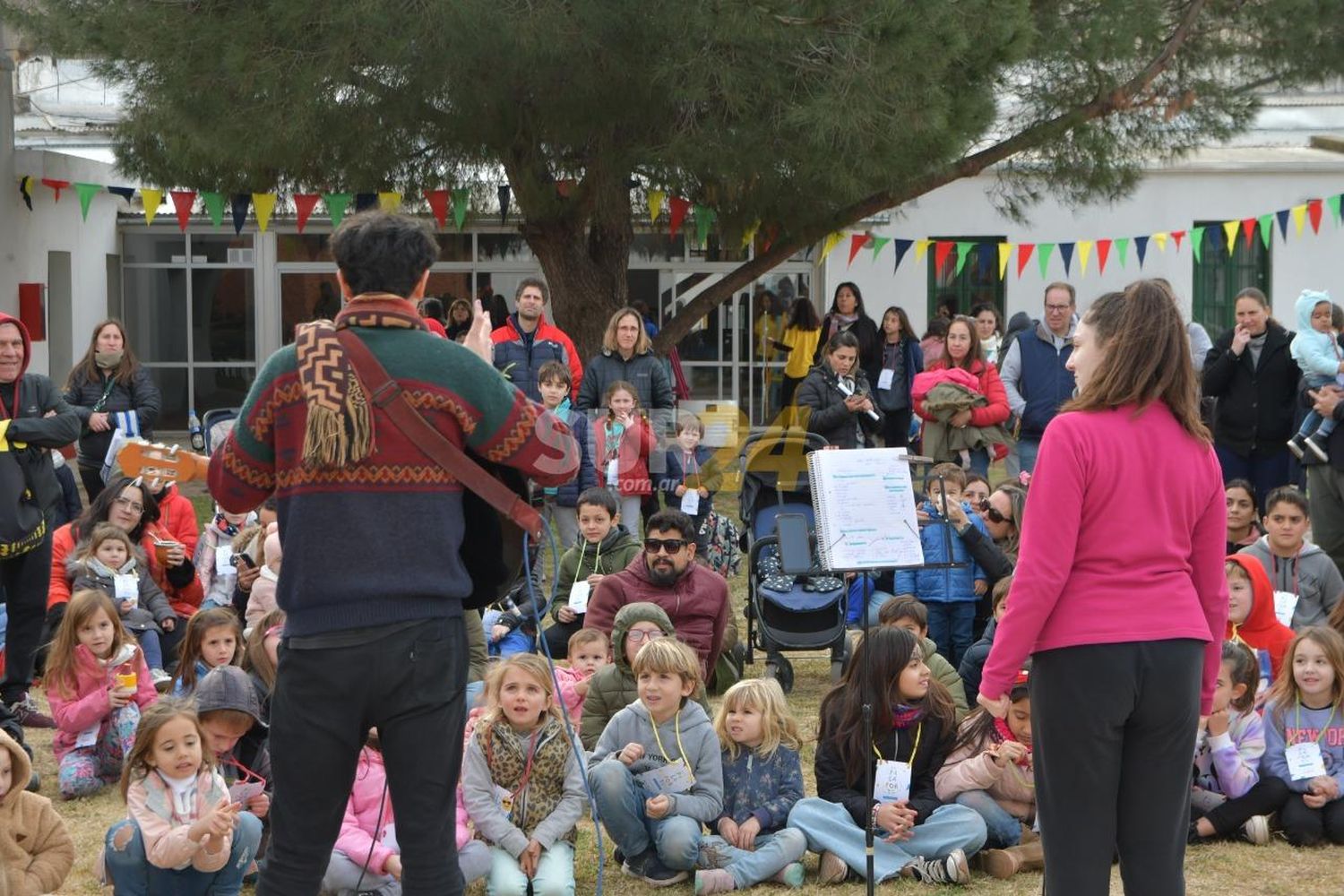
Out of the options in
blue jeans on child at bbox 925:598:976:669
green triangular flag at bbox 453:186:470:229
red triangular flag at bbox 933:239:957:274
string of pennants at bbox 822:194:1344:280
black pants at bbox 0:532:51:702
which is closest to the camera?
black pants at bbox 0:532:51:702

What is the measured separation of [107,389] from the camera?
9.86 m

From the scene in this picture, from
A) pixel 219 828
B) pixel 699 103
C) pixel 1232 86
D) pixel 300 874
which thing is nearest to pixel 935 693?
pixel 219 828

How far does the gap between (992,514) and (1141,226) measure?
14.3 meters

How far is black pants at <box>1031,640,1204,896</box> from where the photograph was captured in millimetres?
3301

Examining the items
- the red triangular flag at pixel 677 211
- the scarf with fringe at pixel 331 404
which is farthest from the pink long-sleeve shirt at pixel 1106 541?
the red triangular flag at pixel 677 211

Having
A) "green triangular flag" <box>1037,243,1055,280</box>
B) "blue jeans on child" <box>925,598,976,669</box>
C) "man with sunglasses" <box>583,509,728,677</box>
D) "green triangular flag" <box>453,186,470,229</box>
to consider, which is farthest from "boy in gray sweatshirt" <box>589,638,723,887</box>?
"green triangular flag" <box>1037,243,1055,280</box>

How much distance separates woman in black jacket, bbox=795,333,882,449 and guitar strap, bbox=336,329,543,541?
6.94 metres

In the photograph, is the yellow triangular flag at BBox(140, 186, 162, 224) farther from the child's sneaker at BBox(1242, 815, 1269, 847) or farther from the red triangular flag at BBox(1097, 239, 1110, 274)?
the child's sneaker at BBox(1242, 815, 1269, 847)

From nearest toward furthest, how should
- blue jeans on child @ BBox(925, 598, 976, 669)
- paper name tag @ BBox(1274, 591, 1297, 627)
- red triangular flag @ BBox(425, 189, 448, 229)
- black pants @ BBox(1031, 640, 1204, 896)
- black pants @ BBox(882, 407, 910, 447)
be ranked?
1. black pants @ BBox(1031, 640, 1204, 896)
2. paper name tag @ BBox(1274, 591, 1297, 627)
3. blue jeans on child @ BBox(925, 598, 976, 669)
4. black pants @ BBox(882, 407, 910, 447)
5. red triangular flag @ BBox(425, 189, 448, 229)

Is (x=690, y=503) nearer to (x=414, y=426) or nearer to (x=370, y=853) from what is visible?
(x=370, y=853)

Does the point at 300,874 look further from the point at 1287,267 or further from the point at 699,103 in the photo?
the point at 1287,267

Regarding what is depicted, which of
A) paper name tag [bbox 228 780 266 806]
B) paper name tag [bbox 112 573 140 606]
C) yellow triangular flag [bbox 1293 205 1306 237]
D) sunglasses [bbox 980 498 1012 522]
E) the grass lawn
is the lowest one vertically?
the grass lawn

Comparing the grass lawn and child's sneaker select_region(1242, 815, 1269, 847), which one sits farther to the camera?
child's sneaker select_region(1242, 815, 1269, 847)

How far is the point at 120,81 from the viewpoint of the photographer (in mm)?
12102
